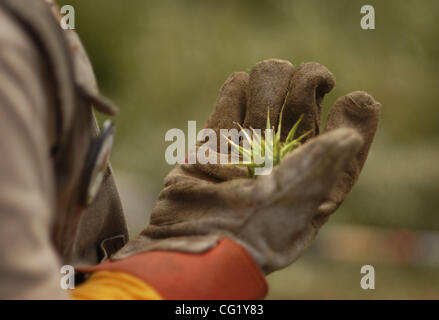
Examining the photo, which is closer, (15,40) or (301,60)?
(15,40)

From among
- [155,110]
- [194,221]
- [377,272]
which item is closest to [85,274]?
[194,221]

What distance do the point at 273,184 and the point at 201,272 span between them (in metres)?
0.15

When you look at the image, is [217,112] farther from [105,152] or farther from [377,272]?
[377,272]

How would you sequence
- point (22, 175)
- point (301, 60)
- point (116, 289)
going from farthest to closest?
point (301, 60), point (116, 289), point (22, 175)

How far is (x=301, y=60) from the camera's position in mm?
2262

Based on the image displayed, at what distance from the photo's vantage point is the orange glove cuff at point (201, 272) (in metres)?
0.64

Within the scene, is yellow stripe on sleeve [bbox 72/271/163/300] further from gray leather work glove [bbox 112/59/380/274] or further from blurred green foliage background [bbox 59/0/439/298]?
blurred green foliage background [bbox 59/0/439/298]

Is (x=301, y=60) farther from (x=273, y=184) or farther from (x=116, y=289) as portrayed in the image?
(x=116, y=289)

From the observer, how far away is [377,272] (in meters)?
2.30

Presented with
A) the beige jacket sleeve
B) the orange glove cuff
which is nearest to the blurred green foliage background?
the orange glove cuff

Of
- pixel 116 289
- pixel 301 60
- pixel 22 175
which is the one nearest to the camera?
pixel 22 175

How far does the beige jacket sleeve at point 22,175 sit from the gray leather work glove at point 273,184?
23 centimetres

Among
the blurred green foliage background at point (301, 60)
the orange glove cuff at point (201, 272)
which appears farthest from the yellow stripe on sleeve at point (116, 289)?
the blurred green foliage background at point (301, 60)

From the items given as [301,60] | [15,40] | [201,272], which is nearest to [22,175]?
[15,40]
